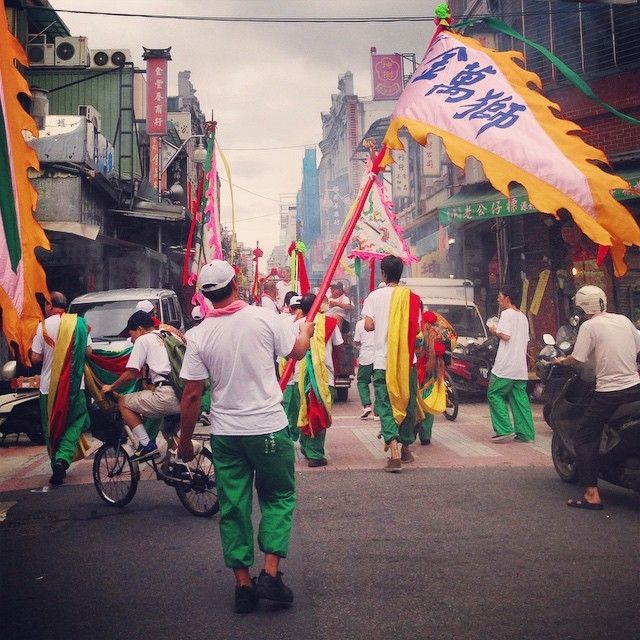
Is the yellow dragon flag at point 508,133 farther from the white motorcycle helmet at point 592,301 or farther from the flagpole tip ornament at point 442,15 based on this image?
the white motorcycle helmet at point 592,301

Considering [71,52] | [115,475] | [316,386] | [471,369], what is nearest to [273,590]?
[115,475]

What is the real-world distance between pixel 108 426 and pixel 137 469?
60 cm

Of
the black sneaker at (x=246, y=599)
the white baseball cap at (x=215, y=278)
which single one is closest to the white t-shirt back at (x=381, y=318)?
the white baseball cap at (x=215, y=278)

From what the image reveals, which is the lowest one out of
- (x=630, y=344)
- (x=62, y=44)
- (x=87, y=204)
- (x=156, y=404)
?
(x=156, y=404)

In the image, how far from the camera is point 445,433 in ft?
31.8

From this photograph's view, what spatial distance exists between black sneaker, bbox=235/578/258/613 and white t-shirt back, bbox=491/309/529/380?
5.67 meters

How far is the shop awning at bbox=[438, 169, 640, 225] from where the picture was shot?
46.1ft

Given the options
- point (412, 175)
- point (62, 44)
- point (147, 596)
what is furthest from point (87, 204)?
point (412, 175)

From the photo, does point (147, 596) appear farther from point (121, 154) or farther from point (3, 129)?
point (121, 154)

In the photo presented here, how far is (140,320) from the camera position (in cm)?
639

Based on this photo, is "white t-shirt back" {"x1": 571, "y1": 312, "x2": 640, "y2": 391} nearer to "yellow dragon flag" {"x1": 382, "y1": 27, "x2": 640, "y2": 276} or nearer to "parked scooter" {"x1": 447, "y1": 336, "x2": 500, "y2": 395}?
"yellow dragon flag" {"x1": 382, "y1": 27, "x2": 640, "y2": 276}

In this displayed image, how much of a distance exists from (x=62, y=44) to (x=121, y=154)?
340 cm

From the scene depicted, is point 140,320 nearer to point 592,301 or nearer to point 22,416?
point 592,301

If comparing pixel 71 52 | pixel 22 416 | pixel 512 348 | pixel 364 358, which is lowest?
pixel 22 416
